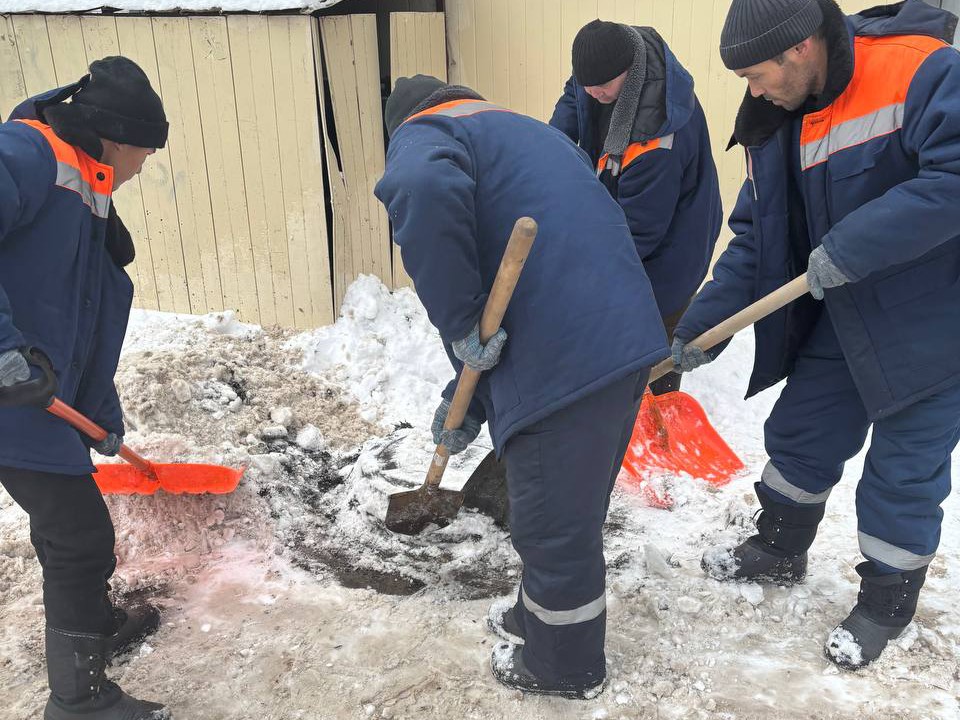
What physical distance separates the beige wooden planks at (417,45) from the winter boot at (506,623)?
247cm

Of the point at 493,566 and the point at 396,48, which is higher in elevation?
the point at 396,48

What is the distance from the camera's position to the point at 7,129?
196cm

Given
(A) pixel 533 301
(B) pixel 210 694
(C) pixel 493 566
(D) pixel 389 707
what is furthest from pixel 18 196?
(C) pixel 493 566

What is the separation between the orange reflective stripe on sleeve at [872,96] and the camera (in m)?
2.00

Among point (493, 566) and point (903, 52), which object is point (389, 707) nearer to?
point (493, 566)

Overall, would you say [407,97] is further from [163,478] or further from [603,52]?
[163,478]

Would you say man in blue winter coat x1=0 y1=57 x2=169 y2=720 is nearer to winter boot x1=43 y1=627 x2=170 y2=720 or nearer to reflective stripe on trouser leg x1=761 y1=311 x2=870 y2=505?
winter boot x1=43 y1=627 x2=170 y2=720

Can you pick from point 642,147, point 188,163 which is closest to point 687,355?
point 642,147

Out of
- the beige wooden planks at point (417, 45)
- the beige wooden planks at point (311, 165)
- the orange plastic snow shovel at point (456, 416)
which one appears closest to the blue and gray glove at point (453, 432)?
the orange plastic snow shovel at point (456, 416)

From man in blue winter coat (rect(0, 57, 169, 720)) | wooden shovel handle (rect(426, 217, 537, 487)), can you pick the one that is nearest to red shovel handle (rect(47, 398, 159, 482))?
man in blue winter coat (rect(0, 57, 169, 720))

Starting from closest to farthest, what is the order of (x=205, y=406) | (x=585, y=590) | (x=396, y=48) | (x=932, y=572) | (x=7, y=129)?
1. (x=7, y=129)
2. (x=585, y=590)
3. (x=932, y=572)
4. (x=205, y=406)
5. (x=396, y=48)

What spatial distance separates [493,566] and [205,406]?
1.82 meters

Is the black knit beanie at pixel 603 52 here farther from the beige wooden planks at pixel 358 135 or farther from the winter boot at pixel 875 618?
the winter boot at pixel 875 618

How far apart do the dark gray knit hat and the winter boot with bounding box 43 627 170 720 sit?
94.5 inches
